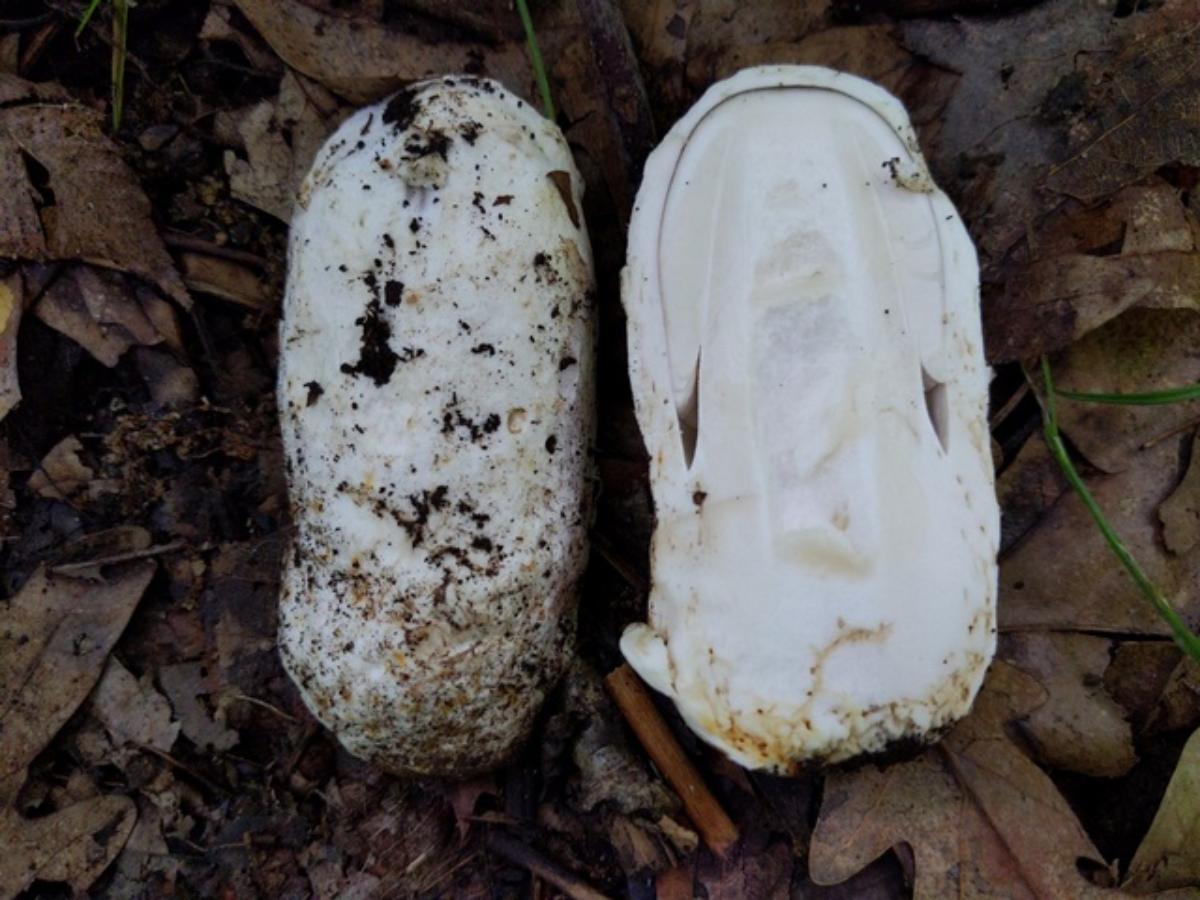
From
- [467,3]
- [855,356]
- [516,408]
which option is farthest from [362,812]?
[467,3]

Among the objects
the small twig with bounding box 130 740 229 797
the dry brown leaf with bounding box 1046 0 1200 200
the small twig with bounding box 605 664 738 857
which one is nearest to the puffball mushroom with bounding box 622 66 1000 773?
the small twig with bounding box 605 664 738 857

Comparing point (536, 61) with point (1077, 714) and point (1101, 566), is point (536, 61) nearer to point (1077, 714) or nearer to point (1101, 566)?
point (1101, 566)

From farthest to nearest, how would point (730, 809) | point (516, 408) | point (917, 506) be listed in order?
point (730, 809) → point (516, 408) → point (917, 506)

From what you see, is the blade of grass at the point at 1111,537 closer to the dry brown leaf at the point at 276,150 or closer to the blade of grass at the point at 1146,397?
the blade of grass at the point at 1146,397

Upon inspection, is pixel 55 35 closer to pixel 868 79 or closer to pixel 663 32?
pixel 663 32

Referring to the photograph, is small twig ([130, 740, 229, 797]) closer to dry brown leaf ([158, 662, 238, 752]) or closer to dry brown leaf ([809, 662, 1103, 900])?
dry brown leaf ([158, 662, 238, 752])

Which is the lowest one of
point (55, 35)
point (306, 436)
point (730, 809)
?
point (730, 809)

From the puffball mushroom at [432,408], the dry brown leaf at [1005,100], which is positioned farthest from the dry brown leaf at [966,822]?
the dry brown leaf at [1005,100]
